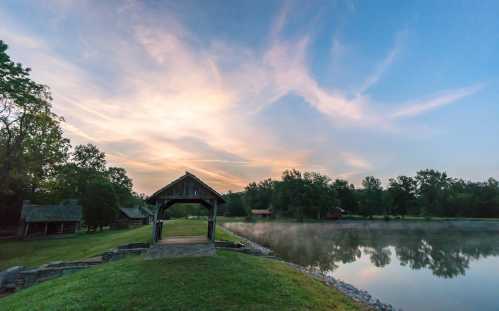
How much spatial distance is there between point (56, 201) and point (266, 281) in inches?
1943

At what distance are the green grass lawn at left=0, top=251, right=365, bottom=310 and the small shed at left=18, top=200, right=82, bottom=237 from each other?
32.1 metres

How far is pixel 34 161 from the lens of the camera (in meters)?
27.6

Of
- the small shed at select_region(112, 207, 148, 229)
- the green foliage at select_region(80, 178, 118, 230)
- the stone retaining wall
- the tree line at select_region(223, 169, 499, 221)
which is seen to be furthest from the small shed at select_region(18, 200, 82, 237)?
the tree line at select_region(223, 169, 499, 221)

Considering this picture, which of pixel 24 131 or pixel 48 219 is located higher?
pixel 24 131

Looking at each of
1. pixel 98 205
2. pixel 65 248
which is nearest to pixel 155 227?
pixel 65 248

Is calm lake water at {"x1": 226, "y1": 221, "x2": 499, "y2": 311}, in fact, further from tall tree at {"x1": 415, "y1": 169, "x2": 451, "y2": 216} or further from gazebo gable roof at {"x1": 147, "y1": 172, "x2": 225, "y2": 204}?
tall tree at {"x1": 415, "y1": 169, "x2": 451, "y2": 216}

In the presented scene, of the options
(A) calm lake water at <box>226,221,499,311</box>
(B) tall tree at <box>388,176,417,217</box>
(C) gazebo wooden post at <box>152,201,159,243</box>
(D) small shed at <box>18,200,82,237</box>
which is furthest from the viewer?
(B) tall tree at <box>388,176,417,217</box>

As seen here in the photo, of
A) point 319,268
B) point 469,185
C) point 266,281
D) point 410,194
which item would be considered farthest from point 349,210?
point 266,281

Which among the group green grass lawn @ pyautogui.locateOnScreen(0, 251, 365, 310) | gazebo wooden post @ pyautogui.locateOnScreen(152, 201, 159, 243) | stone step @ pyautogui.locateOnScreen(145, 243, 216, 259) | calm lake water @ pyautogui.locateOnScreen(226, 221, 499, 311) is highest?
gazebo wooden post @ pyautogui.locateOnScreen(152, 201, 159, 243)

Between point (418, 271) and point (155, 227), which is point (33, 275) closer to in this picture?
point (155, 227)

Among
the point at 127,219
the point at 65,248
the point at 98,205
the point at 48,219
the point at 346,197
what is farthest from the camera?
the point at 346,197

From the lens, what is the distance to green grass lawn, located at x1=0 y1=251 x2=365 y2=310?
7887 millimetres

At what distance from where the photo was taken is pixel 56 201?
4447 centimetres

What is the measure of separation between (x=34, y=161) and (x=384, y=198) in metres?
99.1
